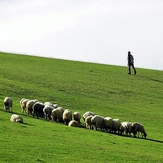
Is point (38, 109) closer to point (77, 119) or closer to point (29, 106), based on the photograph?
point (29, 106)

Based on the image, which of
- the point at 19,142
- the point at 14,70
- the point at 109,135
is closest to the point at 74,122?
the point at 109,135

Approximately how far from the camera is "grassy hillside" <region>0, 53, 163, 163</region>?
1060 inches

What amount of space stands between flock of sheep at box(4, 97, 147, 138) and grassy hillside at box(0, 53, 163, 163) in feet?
3.68

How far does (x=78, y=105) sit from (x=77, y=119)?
760 centimetres

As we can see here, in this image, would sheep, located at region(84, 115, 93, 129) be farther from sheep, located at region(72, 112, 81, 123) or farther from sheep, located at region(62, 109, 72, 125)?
sheep, located at region(72, 112, 81, 123)

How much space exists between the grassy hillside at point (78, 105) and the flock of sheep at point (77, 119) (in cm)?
112

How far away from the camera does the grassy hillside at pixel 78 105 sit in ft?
88.3

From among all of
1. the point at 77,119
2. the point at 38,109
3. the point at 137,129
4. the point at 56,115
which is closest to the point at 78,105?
the point at 77,119

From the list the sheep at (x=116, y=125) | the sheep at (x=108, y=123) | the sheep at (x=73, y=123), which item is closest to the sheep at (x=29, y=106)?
the sheep at (x=73, y=123)

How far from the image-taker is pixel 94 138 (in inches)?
1271

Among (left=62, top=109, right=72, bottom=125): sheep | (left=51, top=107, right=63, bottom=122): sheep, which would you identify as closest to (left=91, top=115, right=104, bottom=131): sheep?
(left=62, top=109, right=72, bottom=125): sheep

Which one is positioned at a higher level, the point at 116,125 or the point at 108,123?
the point at 108,123

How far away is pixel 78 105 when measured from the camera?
4697 centimetres

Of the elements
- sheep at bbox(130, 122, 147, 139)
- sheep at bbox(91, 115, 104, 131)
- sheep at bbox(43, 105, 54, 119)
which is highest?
sheep at bbox(43, 105, 54, 119)
